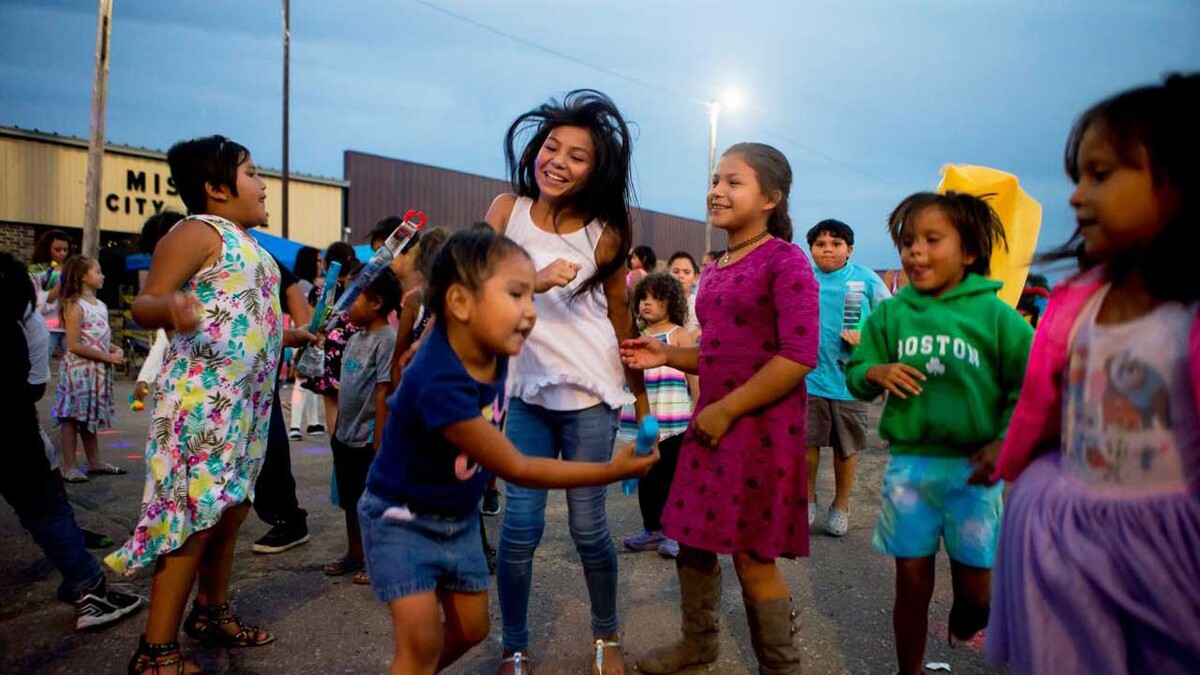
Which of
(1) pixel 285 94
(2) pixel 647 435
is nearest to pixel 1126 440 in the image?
(2) pixel 647 435

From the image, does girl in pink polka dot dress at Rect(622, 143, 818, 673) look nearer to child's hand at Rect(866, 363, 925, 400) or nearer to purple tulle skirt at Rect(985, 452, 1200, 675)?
child's hand at Rect(866, 363, 925, 400)

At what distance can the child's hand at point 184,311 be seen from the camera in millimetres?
→ 2436

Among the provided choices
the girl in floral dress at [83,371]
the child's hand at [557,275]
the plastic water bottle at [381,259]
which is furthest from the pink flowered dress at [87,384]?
the child's hand at [557,275]

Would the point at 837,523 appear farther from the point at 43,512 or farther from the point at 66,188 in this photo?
the point at 66,188

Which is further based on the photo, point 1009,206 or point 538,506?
point 1009,206

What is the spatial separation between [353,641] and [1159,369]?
2.86 meters

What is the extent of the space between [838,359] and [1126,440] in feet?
11.3

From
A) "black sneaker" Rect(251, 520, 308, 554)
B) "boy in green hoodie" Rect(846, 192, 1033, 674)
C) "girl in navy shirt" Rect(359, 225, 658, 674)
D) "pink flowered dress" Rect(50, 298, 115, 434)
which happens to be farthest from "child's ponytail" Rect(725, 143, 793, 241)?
"pink flowered dress" Rect(50, 298, 115, 434)

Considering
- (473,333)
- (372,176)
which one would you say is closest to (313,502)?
(473,333)

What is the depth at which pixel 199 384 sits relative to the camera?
2.56m

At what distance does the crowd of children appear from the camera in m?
1.48

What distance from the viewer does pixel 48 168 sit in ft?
59.1

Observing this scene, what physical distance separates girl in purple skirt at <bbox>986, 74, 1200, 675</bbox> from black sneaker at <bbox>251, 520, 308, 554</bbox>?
146 inches

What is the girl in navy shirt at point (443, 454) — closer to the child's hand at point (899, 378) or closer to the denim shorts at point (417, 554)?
the denim shorts at point (417, 554)
